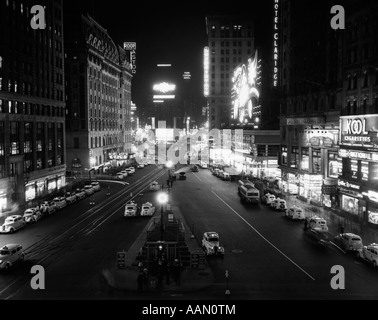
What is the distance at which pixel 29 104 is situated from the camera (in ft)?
228

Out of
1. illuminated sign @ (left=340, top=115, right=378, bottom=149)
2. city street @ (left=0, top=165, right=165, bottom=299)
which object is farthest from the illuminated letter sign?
city street @ (left=0, top=165, right=165, bottom=299)

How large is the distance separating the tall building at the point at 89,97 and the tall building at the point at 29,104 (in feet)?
70.5

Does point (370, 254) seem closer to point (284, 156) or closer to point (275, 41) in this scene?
point (284, 156)

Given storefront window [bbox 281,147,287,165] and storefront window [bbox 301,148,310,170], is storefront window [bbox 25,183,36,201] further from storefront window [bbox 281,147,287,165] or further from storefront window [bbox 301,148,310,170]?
storefront window [bbox 301,148,310,170]

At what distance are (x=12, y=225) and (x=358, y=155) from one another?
36.8m

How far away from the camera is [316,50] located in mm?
67250

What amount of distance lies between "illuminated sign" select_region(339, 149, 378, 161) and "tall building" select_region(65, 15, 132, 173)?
216 ft

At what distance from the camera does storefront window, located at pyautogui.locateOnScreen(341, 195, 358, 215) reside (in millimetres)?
51406

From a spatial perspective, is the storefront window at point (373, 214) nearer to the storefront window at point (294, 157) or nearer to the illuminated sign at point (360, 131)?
the illuminated sign at point (360, 131)

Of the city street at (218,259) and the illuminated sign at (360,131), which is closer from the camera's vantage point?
the city street at (218,259)

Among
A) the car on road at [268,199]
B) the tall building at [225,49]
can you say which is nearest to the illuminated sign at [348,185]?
the car on road at [268,199]

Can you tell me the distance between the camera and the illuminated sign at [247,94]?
333 feet

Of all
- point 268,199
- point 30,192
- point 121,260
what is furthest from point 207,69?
point 121,260
